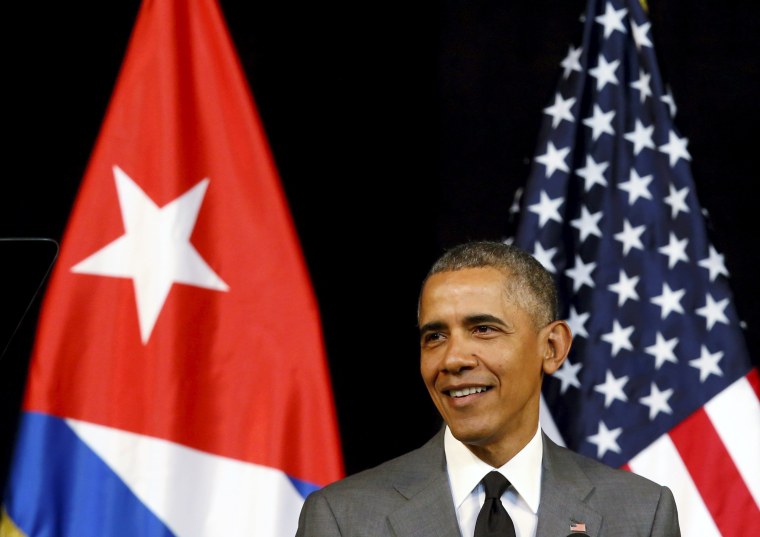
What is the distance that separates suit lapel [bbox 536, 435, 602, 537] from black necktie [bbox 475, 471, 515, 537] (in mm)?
77

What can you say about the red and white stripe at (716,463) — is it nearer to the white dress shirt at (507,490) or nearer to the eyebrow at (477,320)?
the white dress shirt at (507,490)

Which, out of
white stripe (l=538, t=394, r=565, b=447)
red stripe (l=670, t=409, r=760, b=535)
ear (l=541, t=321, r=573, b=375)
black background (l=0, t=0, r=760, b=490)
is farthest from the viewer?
black background (l=0, t=0, r=760, b=490)

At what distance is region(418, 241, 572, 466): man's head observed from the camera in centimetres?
182

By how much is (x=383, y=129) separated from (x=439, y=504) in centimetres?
157

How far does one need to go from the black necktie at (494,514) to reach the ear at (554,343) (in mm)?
249

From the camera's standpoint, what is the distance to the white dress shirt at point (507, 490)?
6.00ft

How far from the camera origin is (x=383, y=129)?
10.4ft

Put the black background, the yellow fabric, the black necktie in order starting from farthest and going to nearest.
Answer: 1. the black background
2. the yellow fabric
3. the black necktie

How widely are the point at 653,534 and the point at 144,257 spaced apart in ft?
4.49

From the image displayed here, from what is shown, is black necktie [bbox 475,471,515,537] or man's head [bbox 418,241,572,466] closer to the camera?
black necktie [bbox 475,471,515,537]

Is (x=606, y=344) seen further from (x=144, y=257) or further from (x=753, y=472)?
(x=144, y=257)

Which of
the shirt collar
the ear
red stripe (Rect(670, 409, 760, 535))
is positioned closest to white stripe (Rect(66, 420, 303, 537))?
the shirt collar

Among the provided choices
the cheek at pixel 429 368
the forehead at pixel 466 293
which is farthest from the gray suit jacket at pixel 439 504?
the forehead at pixel 466 293

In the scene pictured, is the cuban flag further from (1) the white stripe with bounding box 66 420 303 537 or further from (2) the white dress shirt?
(2) the white dress shirt
